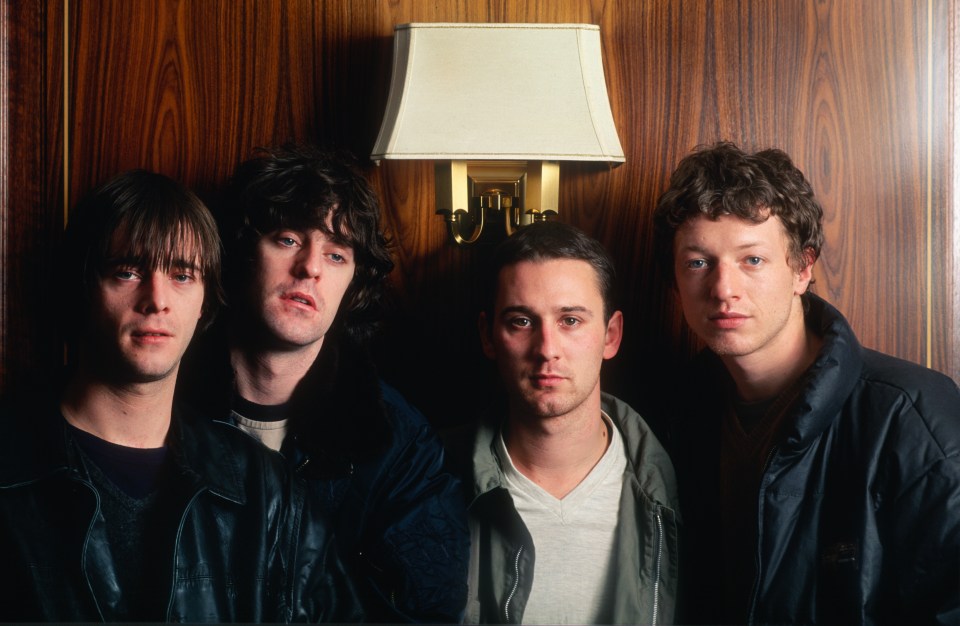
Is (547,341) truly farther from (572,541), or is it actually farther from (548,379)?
(572,541)

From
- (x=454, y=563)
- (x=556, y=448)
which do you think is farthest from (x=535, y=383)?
(x=454, y=563)

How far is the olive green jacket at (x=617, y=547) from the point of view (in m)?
1.03

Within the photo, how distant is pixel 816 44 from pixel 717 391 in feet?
1.73

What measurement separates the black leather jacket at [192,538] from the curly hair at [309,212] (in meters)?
0.22

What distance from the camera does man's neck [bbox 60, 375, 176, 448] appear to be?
92 cm

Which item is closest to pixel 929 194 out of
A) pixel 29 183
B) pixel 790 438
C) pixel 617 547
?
pixel 790 438

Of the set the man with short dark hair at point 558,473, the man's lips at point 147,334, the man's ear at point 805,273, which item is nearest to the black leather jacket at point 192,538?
the man's lips at point 147,334

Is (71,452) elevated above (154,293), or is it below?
below

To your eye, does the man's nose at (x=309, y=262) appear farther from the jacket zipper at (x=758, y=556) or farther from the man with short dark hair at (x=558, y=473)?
the jacket zipper at (x=758, y=556)

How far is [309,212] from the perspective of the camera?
1.05 metres

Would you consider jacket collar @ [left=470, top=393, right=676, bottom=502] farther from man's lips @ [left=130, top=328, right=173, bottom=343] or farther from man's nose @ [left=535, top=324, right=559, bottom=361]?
man's lips @ [left=130, top=328, right=173, bottom=343]

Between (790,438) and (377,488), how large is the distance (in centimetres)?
52

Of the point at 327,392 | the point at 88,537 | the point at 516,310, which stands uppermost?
the point at 516,310

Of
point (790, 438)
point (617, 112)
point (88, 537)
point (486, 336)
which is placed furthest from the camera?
point (617, 112)
